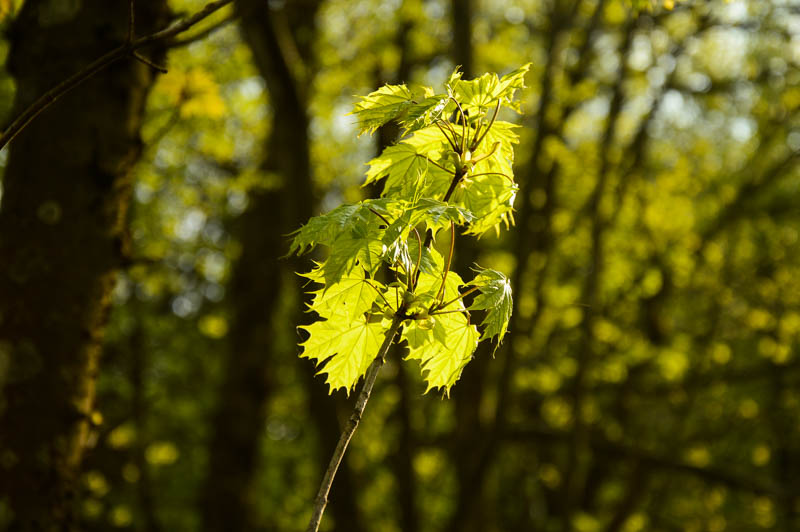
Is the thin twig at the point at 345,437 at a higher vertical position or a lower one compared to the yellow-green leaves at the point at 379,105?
lower

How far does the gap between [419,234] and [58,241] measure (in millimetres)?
1568

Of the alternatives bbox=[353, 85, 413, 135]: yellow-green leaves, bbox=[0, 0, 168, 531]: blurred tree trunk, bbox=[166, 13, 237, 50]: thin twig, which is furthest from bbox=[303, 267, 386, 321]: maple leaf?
bbox=[0, 0, 168, 531]: blurred tree trunk

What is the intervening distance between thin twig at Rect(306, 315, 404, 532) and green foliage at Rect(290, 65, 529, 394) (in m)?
0.09

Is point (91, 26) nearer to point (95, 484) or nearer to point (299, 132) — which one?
point (299, 132)

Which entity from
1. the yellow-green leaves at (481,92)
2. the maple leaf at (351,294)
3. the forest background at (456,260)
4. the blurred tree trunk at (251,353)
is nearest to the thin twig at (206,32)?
the forest background at (456,260)

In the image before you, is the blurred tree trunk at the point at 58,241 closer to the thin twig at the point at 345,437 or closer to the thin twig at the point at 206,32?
the thin twig at the point at 206,32

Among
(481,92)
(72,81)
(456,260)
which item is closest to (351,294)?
(481,92)

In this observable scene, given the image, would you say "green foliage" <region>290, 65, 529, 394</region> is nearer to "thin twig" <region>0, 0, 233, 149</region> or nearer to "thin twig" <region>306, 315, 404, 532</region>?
"thin twig" <region>306, 315, 404, 532</region>

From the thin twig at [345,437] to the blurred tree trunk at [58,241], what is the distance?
1.57 metres

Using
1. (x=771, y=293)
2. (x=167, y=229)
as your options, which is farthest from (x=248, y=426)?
(x=771, y=293)

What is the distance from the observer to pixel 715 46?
980 centimetres

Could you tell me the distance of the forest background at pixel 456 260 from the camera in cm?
227

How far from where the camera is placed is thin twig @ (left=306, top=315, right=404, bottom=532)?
93 centimetres

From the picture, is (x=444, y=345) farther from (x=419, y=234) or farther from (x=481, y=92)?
(x=481, y=92)
